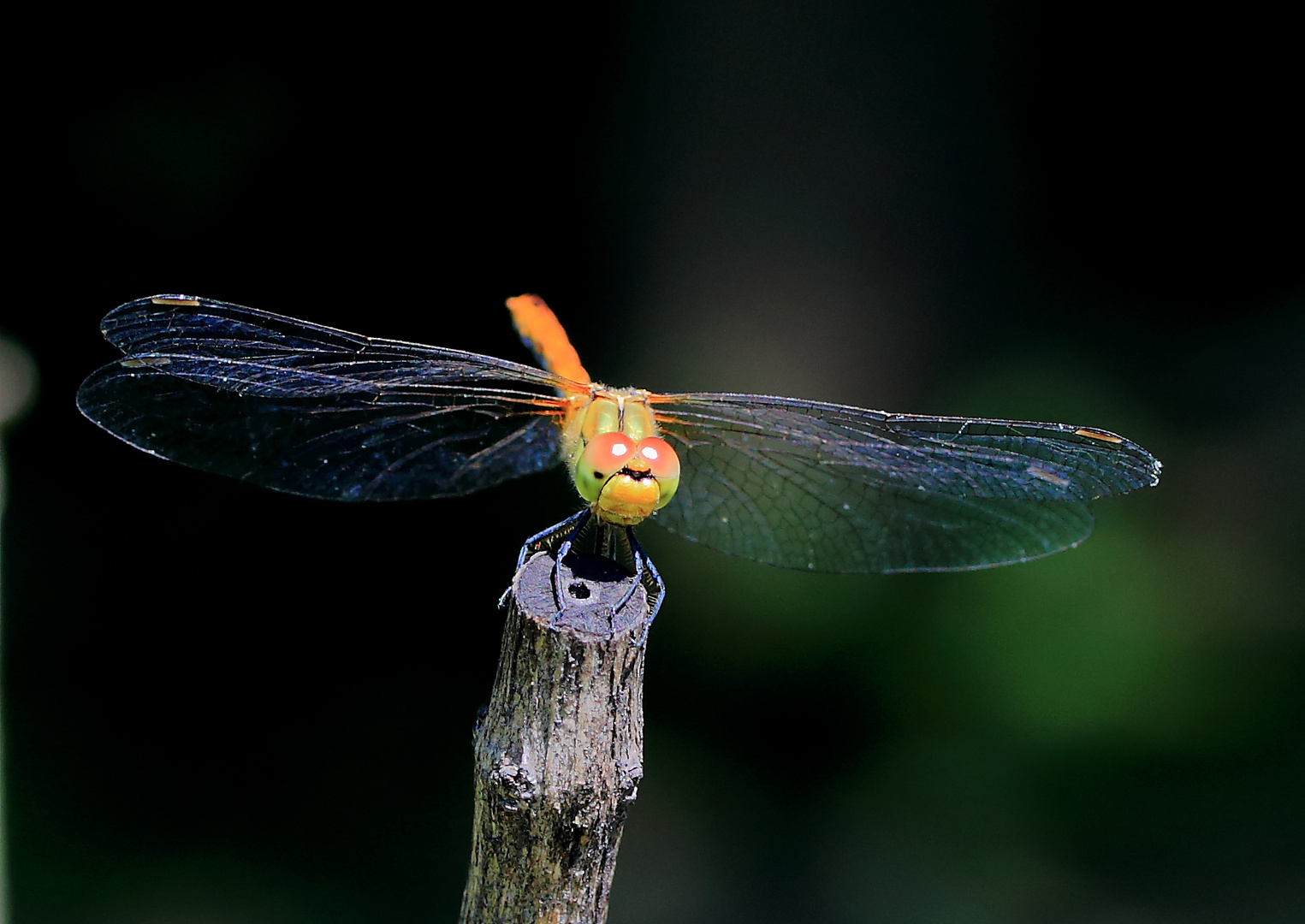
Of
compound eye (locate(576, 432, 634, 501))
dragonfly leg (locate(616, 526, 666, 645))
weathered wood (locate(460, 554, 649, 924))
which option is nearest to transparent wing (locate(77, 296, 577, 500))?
compound eye (locate(576, 432, 634, 501))

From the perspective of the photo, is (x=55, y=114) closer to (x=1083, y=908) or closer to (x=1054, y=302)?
(x=1054, y=302)

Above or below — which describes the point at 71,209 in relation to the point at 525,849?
above

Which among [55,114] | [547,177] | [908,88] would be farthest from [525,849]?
[908,88]

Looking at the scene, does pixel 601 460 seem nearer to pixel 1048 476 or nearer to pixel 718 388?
pixel 1048 476

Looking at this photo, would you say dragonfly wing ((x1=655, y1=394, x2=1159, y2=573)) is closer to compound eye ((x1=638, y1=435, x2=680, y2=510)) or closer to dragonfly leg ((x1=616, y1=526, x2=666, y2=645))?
compound eye ((x1=638, y1=435, x2=680, y2=510))

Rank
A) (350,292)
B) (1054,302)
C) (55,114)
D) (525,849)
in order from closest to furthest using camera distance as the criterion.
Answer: (525,849), (55,114), (350,292), (1054,302)

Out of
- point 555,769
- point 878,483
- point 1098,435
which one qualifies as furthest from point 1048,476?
point 555,769

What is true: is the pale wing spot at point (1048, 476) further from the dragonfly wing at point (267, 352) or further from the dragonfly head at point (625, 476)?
the dragonfly wing at point (267, 352)
